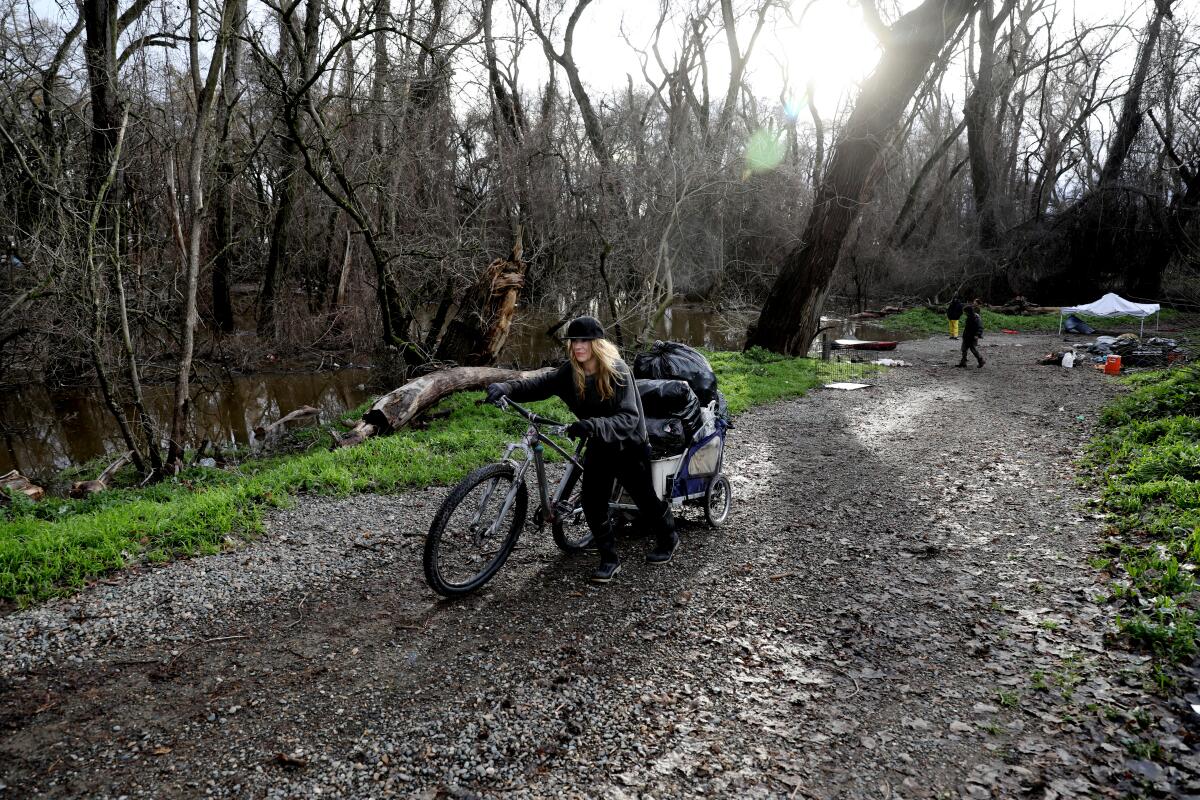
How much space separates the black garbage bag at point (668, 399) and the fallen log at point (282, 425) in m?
7.46

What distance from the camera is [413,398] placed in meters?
10.0

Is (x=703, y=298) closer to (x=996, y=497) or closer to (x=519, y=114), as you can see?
(x=519, y=114)

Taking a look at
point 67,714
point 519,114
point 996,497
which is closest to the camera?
point 67,714

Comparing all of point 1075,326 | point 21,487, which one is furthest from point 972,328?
point 21,487

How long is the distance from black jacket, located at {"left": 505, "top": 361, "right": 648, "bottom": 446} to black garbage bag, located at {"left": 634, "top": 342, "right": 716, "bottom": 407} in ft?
3.63

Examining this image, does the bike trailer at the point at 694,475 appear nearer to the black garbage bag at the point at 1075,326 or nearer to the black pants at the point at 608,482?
the black pants at the point at 608,482

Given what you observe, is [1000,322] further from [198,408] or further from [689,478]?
[198,408]

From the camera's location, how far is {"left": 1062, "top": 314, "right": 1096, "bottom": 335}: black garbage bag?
24.7 metres

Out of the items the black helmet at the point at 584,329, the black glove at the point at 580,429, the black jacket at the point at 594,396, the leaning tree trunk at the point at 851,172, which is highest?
the leaning tree trunk at the point at 851,172

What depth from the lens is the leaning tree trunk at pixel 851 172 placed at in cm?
1416

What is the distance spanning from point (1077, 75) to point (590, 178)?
3173 cm

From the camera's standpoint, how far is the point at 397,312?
42.0ft

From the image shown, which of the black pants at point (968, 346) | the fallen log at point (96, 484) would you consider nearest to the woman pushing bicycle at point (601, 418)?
A: the fallen log at point (96, 484)

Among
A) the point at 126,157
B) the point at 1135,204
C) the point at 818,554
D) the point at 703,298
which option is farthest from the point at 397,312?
the point at 1135,204
